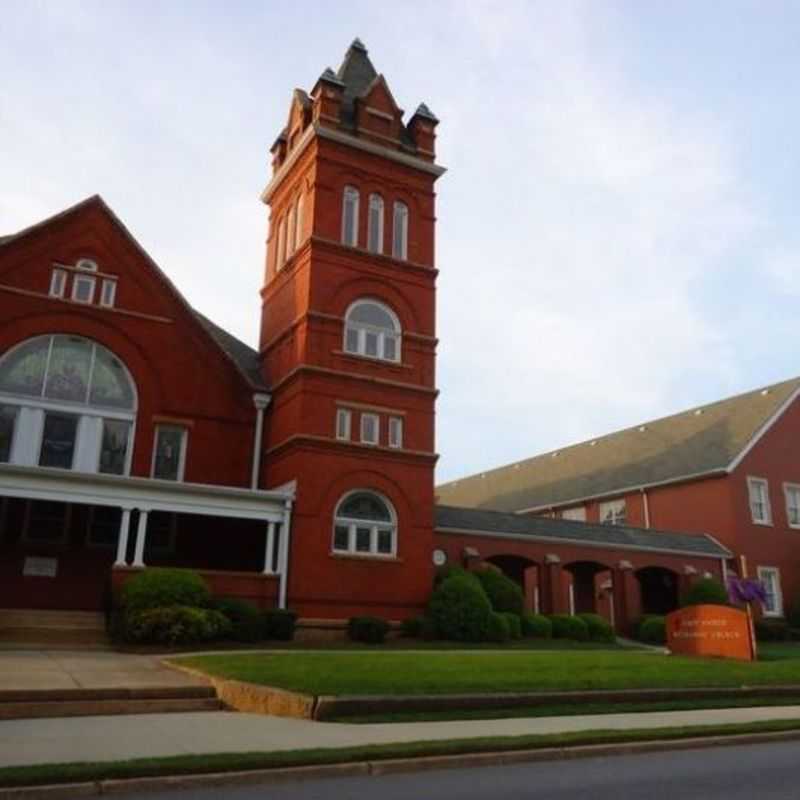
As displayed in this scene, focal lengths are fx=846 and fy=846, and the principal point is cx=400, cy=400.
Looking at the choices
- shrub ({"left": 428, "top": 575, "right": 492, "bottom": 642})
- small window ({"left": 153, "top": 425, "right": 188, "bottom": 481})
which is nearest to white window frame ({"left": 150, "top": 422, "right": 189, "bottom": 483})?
small window ({"left": 153, "top": 425, "right": 188, "bottom": 481})

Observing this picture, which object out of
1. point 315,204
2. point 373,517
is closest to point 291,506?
point 373,517

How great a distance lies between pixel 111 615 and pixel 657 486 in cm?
2667

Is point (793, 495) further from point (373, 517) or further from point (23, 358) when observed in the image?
point (23, 358)

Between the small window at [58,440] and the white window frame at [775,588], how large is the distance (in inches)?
1081

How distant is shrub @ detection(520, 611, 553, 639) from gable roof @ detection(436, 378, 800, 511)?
46.8ft

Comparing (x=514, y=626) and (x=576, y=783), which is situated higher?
(x=514, y=626)

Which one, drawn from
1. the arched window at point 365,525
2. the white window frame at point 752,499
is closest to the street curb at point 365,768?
the arched window at point 365,525

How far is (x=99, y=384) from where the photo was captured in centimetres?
2603

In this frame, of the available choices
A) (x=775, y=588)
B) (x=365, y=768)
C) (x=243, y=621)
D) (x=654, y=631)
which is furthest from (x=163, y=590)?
(x=775, y=588)

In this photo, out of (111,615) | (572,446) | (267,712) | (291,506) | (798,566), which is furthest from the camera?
(572,446)

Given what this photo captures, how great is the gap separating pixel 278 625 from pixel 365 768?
14.3 meters

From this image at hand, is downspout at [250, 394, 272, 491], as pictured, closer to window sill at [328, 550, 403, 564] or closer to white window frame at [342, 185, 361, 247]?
window sill at [328, 550, 403, 564]

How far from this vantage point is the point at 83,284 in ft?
87.6

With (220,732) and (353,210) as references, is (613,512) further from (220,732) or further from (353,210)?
(220,732)
